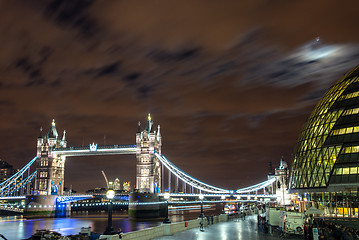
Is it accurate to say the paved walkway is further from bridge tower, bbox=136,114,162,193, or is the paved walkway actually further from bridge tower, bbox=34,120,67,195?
bridge tower, bbox=34,120,67,195

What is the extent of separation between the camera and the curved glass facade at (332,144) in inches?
2030

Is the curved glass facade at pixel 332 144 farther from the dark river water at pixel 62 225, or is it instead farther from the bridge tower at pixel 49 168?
the bridge tower at pixel 49 168

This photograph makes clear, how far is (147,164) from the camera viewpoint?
140125 mm

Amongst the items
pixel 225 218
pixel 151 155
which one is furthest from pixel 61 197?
pixel 225 218

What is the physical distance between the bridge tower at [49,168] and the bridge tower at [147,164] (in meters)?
43.5

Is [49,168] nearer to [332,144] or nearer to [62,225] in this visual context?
[62,225]

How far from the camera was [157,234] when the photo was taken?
31625 mm

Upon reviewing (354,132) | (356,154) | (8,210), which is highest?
(354,132)

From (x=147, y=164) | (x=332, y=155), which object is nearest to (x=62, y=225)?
(x=147, y=164)

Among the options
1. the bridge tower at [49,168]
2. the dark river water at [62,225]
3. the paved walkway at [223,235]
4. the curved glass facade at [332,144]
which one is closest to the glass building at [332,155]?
the curved glass facade at [332,144]

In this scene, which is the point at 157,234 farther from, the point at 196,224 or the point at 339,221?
the point at 339,221

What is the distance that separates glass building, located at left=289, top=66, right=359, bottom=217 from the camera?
5044 cm

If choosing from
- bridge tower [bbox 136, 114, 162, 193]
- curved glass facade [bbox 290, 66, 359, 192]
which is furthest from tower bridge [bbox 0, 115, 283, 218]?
curved glass facade [bbox 290, 66, 359, 192]

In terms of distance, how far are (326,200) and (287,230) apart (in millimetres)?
23051
